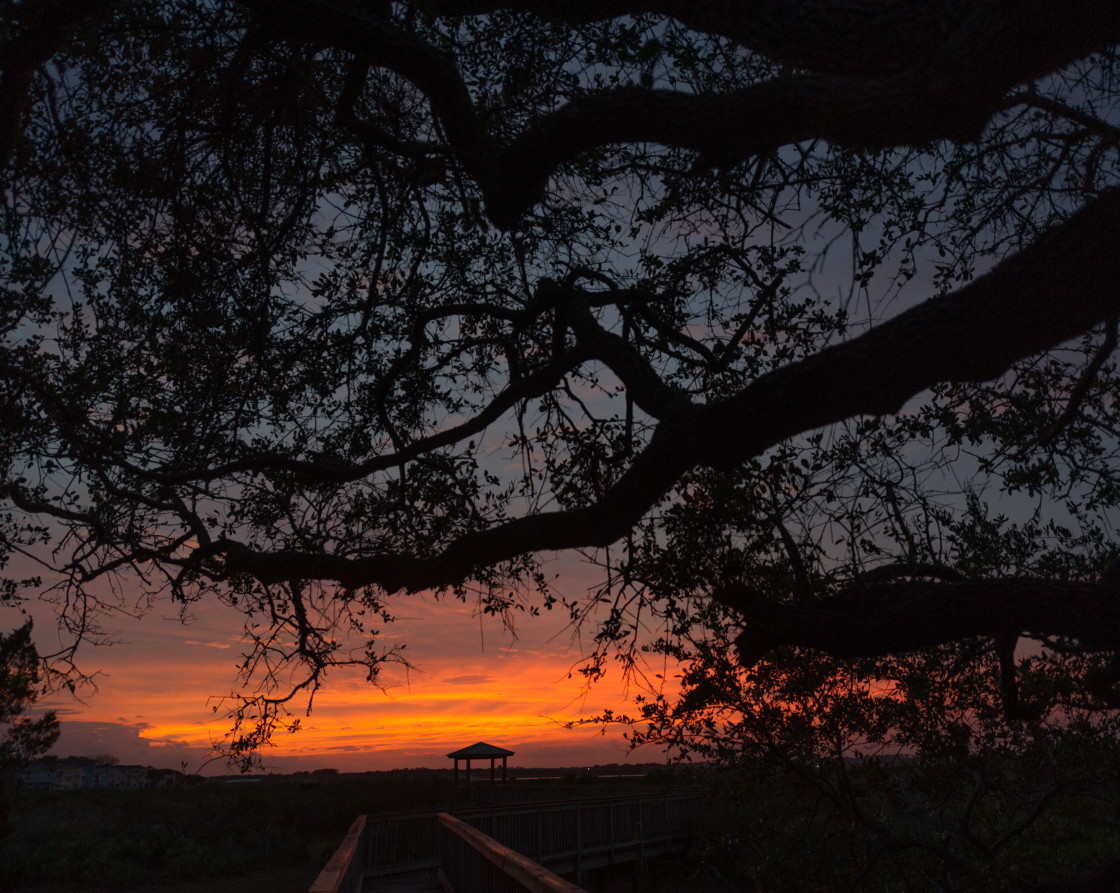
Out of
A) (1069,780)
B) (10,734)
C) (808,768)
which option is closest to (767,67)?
(808,768)

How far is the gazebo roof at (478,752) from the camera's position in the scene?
992 inches

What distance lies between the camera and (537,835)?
46.9 feet

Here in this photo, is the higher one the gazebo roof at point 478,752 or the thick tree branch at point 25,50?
the thick tree branch at point 25,50

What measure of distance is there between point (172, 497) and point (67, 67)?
3594mm

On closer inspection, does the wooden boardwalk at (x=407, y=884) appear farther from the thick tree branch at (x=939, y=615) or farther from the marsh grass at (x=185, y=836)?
the marsh grass at (x=185, y=836)

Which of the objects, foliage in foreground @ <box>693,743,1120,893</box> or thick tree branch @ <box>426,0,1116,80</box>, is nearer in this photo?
thick tree branch @ <box>426,0,1116,80</box>

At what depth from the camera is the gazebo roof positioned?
25188mm

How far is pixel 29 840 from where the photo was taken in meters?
22.3

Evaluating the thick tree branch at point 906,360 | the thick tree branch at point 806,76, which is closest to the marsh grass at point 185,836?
the thick tree branch at point 906,360

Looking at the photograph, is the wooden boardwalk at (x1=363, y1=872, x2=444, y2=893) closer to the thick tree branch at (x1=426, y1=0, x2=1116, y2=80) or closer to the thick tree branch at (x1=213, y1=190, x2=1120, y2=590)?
the thick tree branch at (x1=213, y1=190, x2=1120, y2=590)

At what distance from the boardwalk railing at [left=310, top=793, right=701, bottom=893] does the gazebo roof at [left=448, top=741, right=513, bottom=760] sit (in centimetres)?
689

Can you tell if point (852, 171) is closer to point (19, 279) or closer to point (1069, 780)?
point (1069, 780)

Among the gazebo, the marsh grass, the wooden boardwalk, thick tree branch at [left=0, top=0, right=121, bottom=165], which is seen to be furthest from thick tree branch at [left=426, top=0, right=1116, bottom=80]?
the gazebo

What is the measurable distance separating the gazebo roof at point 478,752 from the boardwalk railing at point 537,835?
6894mm
